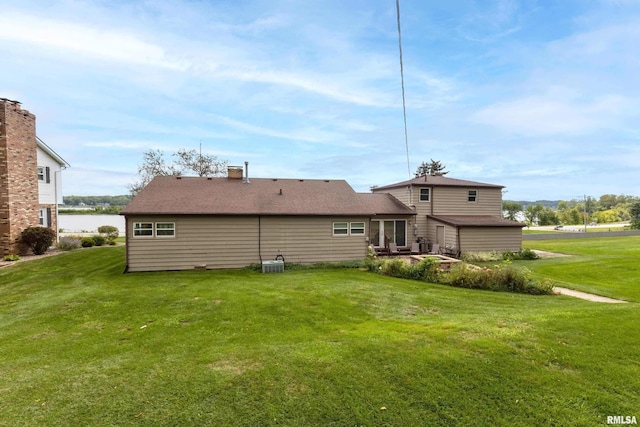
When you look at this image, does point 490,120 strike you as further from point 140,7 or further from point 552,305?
point 140,7

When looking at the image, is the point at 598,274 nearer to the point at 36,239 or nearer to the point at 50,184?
the point at 36,239

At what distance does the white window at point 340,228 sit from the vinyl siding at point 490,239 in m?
7.88

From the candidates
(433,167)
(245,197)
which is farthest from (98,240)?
(433,167)

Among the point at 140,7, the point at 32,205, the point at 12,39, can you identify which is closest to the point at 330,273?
the point at 140,7

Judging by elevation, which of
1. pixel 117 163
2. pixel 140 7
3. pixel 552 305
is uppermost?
pixel 140 7

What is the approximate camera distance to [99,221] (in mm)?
45031

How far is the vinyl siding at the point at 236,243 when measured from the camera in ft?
48.0

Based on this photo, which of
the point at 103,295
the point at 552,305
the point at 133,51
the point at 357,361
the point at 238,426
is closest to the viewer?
the point at 238,426

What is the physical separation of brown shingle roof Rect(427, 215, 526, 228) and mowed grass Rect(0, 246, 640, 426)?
11.1 m

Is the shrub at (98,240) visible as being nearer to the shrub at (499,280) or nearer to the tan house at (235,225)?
the tan house at (235,225)

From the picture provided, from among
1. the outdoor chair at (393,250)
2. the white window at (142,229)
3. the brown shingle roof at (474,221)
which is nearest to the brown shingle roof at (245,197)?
the white window at (142,229)

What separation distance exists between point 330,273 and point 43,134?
23.7m

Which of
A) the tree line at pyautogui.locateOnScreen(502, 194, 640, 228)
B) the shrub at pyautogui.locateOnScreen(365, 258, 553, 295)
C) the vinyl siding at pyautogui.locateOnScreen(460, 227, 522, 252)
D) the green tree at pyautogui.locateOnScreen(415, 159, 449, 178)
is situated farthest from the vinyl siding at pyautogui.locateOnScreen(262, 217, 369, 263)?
the tree line at pyautogui.locateOnScreen(502, 194, 640, 228)

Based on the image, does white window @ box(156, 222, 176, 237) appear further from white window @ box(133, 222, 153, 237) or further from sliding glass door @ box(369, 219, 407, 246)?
sliding glass door @ box(369, 219, 407, 246)
